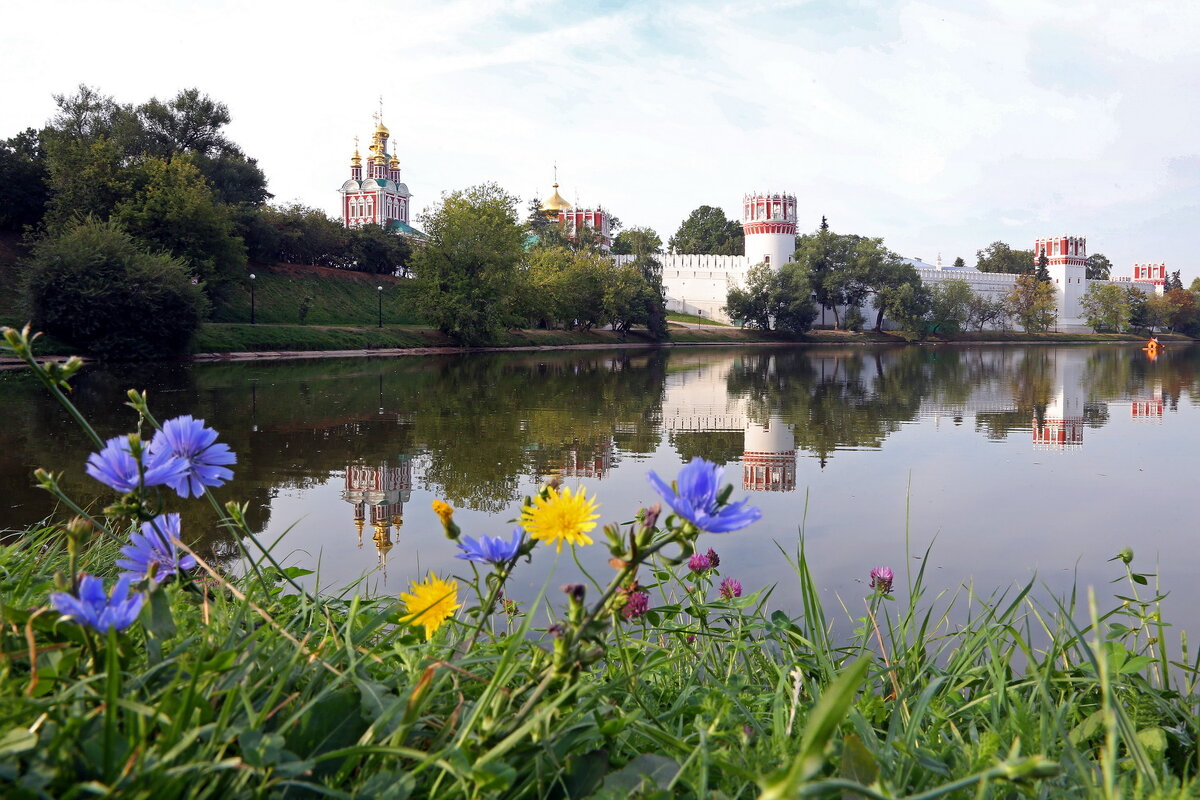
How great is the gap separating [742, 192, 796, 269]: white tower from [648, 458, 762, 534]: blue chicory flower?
61.7 m

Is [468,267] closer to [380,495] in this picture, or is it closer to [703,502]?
[380,495]

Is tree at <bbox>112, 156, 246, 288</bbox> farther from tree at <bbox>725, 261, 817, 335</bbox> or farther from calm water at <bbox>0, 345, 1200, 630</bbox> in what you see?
tree at <bbox>725, 261, 817, 335</bbox>

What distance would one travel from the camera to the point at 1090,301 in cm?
7081

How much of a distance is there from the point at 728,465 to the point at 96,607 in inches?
287

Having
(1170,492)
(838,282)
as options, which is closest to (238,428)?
(1170,492)

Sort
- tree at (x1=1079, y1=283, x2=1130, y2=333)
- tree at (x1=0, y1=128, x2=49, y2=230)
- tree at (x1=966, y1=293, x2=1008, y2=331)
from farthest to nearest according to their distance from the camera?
tree at (x1=1079, y1=283, x2=1130, y2=333)
tree at (x1=966, y1=293, x2=1008, y2=331)
tree at (x1=0, y1=128, x2=49, y2=230)

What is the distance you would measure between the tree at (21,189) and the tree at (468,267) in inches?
535

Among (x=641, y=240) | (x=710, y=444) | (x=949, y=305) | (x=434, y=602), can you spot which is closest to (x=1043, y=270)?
(x=949, y=305)

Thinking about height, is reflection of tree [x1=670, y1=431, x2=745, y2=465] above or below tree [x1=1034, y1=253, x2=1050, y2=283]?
below

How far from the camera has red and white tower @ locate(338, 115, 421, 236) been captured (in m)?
65.0

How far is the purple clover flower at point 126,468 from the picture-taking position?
107 cm

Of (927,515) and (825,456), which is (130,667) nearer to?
(927,515)

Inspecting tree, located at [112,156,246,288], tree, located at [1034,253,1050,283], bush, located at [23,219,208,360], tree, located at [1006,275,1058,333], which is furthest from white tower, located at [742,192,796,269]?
bush, located at [23,219,208,360]

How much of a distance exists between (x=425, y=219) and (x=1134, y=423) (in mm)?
27823
